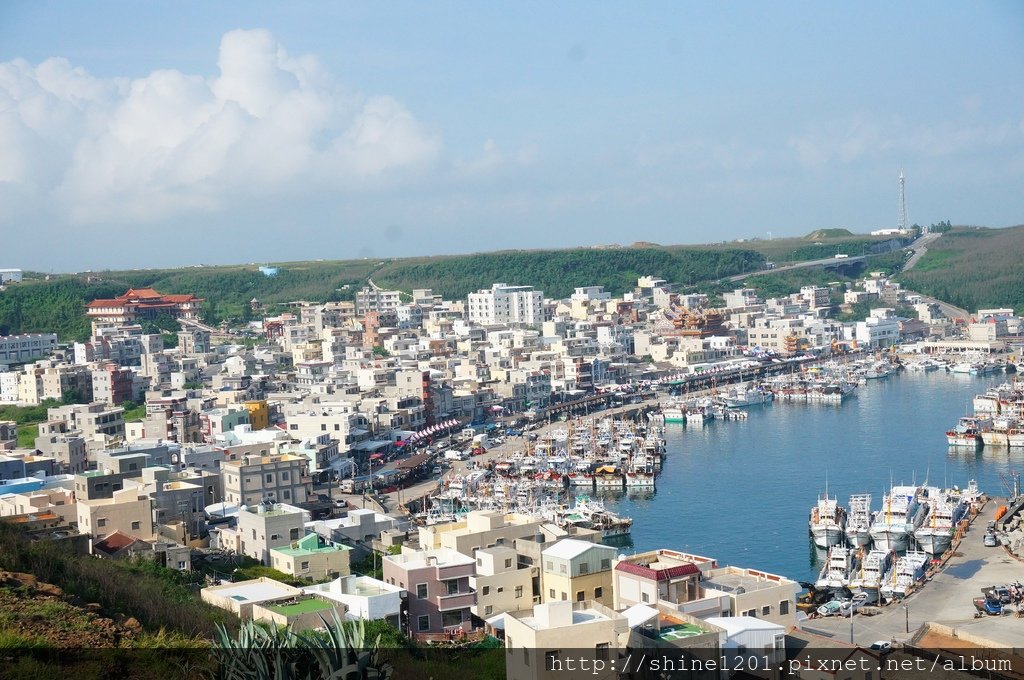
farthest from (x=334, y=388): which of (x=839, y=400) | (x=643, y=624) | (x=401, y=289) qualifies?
(x=401, y=289)

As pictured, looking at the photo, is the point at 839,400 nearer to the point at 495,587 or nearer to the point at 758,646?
the point at 495,587

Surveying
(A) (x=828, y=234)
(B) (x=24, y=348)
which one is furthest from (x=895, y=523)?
(A) (x=828, y=234)

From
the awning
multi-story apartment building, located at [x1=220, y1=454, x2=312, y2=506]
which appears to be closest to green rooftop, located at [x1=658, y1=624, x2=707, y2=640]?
multi-story apartment building, located at [x1=220, y1=454, x2=312, y2=506]

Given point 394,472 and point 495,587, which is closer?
point 495,587

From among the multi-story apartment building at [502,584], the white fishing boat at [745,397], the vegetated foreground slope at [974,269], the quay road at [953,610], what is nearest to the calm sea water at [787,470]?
the white fishing boat at [745,397]

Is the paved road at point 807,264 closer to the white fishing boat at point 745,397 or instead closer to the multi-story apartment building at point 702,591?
the white fishing boat at point 745,397

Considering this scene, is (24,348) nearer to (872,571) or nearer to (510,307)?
(510,307)
